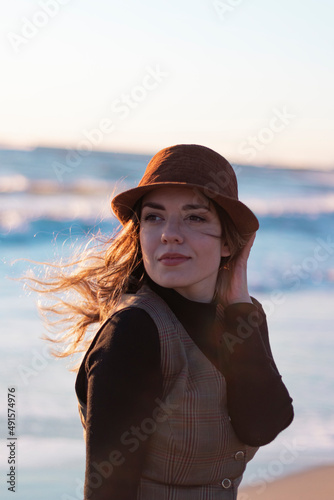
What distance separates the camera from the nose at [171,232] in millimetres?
2709

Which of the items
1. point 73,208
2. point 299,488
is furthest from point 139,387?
point 73,208

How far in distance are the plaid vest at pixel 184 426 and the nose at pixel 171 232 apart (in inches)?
7.8

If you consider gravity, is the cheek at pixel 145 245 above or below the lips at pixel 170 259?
above

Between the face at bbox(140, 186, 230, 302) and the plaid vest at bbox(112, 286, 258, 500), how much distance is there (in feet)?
0.44

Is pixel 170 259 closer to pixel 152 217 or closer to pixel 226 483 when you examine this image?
pixel 152 217

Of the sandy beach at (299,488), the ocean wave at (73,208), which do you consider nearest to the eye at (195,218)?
the sandy beach at (299,488)

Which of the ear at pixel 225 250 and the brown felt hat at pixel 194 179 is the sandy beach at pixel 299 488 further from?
the brown felt hat at pixel 194 179

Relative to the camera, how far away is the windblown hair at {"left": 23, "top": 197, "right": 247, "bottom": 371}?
2958 mm

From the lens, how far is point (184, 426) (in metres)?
2.51
